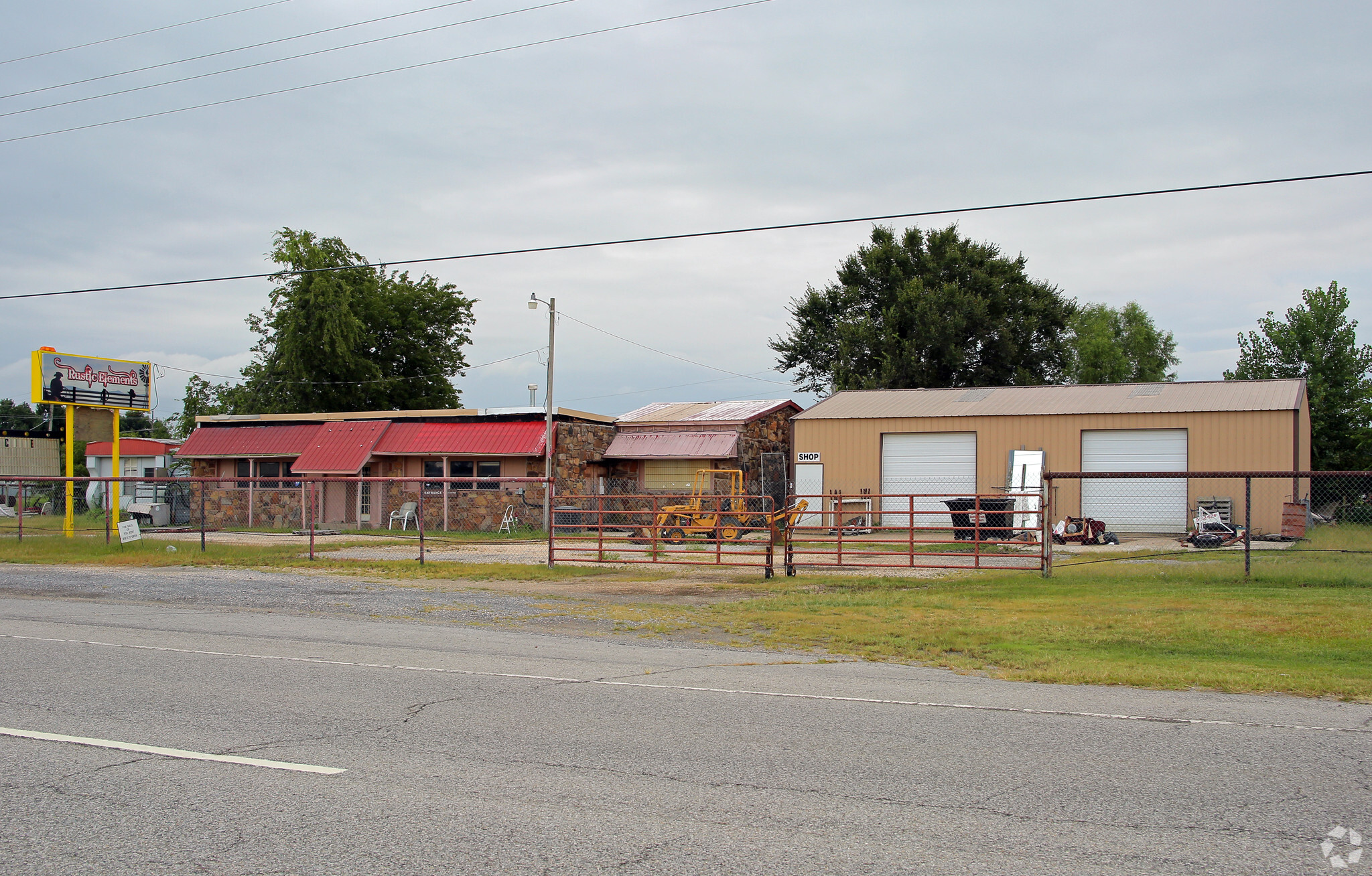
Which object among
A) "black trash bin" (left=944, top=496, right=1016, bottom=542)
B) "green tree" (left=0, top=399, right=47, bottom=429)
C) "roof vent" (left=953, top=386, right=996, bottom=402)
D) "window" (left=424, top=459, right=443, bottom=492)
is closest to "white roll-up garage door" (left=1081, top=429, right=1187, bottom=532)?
"black trash bin" (left=944, top=496, right=1016, bottom=542)

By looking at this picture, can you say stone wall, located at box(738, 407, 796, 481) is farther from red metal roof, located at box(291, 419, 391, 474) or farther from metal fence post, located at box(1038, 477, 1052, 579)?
metal fence post, located at box(1038, 477, 1052, 579)

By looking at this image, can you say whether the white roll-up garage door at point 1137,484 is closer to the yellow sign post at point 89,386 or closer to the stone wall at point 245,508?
the stone wall at point 245,508

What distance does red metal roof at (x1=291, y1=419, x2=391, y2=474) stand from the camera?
116 feet

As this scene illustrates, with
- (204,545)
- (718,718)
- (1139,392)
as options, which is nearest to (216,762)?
(718,718)

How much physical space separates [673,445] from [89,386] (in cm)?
1852

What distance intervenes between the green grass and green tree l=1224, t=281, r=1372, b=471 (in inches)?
1039

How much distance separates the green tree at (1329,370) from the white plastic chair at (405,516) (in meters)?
32.2

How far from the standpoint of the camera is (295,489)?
3497 cm

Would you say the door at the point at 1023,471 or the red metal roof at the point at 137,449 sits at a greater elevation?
the red metal roof at the point at 137,449

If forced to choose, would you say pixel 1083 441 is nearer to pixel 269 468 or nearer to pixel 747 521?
pixel 747 521

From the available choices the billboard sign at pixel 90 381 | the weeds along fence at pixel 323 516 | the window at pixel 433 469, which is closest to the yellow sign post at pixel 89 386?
the billboard sign at pixel 90 381

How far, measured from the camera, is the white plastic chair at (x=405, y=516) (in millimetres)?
34219

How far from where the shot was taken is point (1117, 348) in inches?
2504

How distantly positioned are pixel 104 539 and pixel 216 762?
23002 mm
